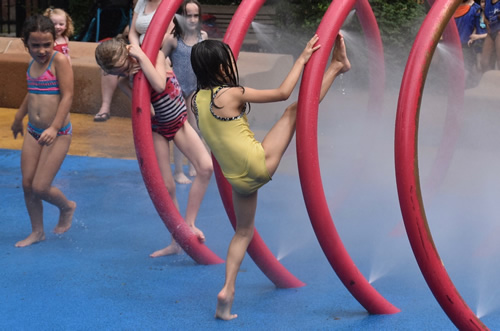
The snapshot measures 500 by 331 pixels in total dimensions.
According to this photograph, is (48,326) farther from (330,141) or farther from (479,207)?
(330,141)

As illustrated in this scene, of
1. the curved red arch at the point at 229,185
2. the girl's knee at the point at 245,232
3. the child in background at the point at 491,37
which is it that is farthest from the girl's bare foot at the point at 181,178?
the child in background at the point at 491,37

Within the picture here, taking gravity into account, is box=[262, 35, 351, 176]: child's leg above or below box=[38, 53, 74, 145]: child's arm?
above

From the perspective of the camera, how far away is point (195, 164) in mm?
5027

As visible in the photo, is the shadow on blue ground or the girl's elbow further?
the girl's elbow

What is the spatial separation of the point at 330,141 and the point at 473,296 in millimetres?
4610

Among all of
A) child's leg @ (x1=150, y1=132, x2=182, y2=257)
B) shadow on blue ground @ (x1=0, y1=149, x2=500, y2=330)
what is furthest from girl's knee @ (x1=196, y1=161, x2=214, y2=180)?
shadow on blue ground @ (x1=0, y1=149, x2=500, y2=330)

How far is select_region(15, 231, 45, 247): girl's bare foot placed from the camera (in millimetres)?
5186

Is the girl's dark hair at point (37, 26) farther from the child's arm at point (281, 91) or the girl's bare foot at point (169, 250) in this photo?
the child's arm at point (281, 91)

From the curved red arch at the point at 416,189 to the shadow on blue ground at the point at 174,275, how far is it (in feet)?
1.32

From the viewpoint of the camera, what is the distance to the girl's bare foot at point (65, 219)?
5.48m

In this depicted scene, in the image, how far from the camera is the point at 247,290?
446 centimetres

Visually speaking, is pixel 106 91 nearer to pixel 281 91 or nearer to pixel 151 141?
pixel 151 141

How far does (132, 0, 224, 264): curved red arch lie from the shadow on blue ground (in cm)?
35

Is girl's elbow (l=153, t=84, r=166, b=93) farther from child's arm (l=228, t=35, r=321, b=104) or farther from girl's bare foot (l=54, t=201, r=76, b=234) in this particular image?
girl's bare foot (l=54, t=201, r=76, b=234)
